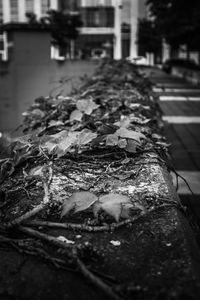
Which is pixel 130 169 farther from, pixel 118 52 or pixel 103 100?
pixel 118 52

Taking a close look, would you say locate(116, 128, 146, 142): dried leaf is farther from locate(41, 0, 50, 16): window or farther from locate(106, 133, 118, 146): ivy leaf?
locate(41, 0, 50, 16): window

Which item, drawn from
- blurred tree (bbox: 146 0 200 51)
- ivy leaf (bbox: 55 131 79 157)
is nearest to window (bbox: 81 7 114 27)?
blurred tree (bbox: 146 0 200 51)

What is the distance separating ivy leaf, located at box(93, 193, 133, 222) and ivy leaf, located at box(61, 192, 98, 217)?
0.03 metres

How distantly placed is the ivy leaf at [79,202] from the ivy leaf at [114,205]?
3 cm

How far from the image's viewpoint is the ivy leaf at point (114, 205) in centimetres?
156

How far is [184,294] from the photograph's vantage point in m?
1.12

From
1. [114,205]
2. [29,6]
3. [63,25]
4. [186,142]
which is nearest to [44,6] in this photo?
[29,6]

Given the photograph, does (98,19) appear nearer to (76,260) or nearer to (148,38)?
(148,38)

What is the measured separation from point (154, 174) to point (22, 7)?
86.9m

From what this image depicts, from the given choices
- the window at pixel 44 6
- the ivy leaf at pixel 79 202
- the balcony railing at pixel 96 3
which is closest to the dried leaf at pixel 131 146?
the ivy leaf at pixel 79 202

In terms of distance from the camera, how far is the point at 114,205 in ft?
5.23

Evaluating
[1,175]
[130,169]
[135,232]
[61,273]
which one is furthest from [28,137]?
[61,273]

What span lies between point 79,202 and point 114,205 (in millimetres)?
142

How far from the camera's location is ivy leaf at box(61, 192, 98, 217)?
1637mm
